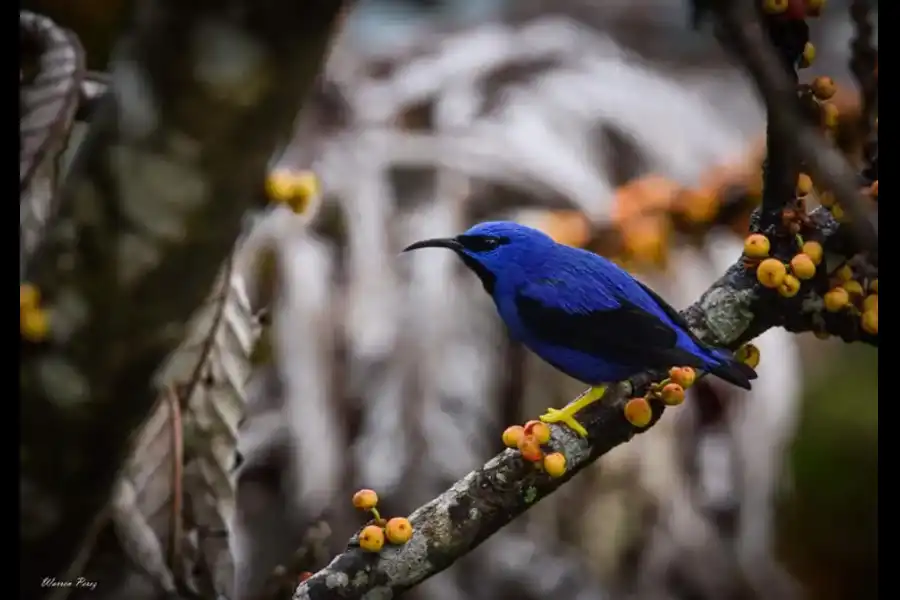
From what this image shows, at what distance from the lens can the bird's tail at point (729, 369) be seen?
664 mm

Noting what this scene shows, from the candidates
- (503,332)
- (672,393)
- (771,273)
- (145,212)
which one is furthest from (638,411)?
(145,212)

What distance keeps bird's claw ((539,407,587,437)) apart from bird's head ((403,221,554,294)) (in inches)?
4.1

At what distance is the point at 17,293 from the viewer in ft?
2.37

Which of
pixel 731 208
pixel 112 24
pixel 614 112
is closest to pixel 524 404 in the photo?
pixel 731 208

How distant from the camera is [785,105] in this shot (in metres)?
0.53

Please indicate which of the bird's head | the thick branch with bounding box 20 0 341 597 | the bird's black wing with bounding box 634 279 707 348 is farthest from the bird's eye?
the thick branch with bounding box 20 0 341 597

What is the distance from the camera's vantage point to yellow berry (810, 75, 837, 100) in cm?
65

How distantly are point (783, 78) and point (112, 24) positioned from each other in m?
0.62

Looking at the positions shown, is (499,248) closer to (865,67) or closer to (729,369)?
(729,369)

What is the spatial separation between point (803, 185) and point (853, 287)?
8 centimetres

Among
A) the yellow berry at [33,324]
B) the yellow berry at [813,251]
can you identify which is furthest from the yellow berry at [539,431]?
the yellow berry at [33,324]

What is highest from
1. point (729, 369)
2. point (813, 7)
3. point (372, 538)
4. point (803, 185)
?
point (813, 7)

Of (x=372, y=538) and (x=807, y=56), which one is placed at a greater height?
(x=807, y=56)
